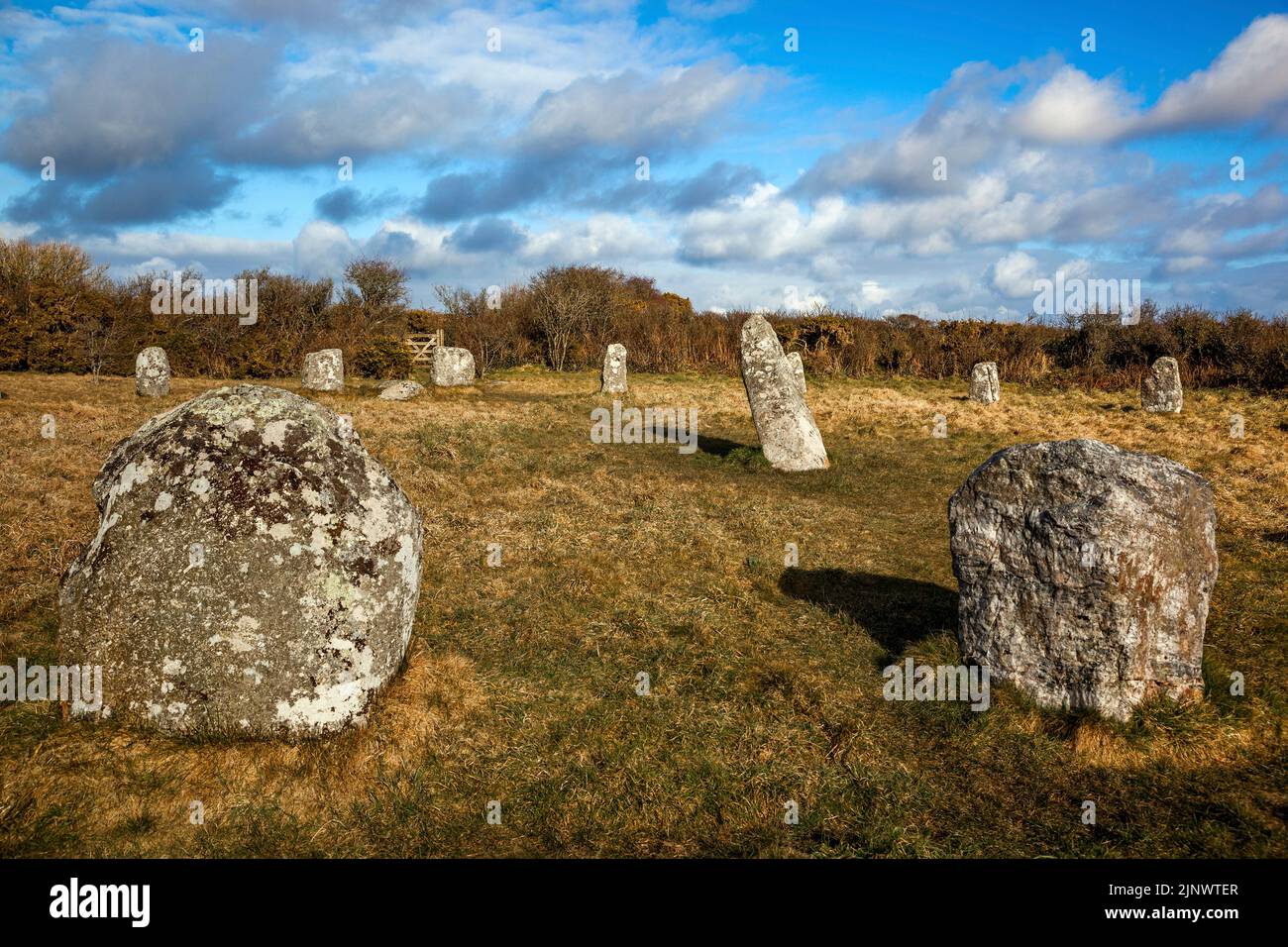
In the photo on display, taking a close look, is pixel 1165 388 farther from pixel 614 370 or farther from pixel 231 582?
pixel 231 582

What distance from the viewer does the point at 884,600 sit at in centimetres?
797

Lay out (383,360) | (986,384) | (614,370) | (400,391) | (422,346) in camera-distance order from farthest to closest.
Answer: (422,346), (383,360), (614,370), (986,384), (400,391)

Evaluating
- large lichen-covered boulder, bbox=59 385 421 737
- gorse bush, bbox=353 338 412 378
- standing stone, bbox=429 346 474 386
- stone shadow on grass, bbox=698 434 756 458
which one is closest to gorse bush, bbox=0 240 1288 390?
gorse bush, bbox=353 338 412 378

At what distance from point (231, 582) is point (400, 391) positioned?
17.9m

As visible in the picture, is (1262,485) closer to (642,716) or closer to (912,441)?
(912,441)

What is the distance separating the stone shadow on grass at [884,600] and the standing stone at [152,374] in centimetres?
1803

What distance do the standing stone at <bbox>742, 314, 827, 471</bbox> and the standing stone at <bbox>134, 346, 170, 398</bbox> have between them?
15224mm

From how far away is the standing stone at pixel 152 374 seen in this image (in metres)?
19.0

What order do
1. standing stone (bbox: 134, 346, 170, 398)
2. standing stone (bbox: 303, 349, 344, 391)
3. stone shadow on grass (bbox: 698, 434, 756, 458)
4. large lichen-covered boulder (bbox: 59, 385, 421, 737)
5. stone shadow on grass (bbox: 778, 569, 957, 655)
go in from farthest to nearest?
standing stone (bbox: 303, 349, 344, 391) → standing stone (bbox: 134, 346, 170, 398) → stone shadow on grass (bbox: 698, 434, 756, 458) → stone shadow on grass (bbox: 778, 569, 957, 655) → large lichen-covered boulder (bbox: 59, 385, 421, 737)

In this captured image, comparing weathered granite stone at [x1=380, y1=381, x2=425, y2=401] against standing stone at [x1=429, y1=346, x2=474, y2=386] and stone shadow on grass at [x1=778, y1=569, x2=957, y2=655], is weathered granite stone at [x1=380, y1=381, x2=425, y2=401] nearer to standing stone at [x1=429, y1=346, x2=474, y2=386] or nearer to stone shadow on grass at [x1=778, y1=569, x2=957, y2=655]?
standing stone at [x1=429, y1=346, x2=474, y2=386]

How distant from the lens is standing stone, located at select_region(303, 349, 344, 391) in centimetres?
2212

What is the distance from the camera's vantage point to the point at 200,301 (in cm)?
2883

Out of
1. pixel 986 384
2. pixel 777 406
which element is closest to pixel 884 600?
pixel 777 406

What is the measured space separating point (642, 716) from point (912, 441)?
45.0ft
